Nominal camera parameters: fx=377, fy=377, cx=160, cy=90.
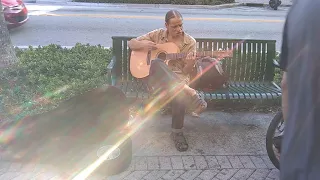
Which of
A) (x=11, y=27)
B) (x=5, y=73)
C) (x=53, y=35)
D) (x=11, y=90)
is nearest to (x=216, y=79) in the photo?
(x=11, y=90)

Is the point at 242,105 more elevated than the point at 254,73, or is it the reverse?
the point at 254,73

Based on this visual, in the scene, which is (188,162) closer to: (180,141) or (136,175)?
(180,141)

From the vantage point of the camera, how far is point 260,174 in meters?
3.24

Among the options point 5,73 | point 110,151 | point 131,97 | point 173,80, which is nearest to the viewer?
point 110,151

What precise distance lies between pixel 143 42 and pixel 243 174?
1.73 metres

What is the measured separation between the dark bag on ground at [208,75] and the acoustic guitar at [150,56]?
188mm

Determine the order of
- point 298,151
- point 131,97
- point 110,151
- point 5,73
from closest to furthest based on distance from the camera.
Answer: point 298,151 → point 110,151 → point 131,97 → point 5,73

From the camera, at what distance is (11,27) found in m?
10.0

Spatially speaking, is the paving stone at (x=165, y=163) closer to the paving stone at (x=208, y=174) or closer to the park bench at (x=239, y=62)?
the paving stone at (x=208, y=174)

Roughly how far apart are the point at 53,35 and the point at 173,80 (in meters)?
6.88

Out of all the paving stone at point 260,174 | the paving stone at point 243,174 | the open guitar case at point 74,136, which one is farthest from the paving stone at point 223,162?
the open guitar case at point 74,136

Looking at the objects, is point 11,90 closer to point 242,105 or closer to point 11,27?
point 242,105

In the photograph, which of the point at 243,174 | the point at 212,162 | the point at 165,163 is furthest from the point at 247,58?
the point at 165,163

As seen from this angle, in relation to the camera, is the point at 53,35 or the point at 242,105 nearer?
the point at 242,105
